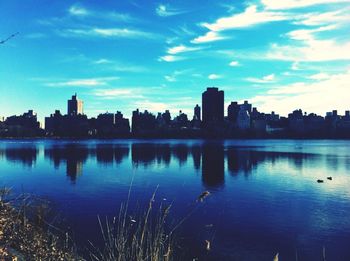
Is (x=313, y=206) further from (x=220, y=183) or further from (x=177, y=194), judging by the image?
(x=220, y=183)

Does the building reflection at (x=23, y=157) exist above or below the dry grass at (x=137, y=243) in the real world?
below

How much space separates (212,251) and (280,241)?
644 centimetres

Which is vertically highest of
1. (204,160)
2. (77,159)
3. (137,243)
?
(137,243)

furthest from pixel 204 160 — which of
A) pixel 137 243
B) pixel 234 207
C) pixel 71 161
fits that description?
pixel 137 243

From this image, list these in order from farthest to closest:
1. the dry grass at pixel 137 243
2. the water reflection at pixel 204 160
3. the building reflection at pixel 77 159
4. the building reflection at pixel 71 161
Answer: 1. the building reflection at pixel 77 159
2. the water reflection at pixel 204 160
3. the building reflection at pixel 71 161
4. the dry grass at pixel 137 243

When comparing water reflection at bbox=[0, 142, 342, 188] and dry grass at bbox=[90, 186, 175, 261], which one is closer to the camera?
dry grass at bbox=[90, 186, 175, 261]

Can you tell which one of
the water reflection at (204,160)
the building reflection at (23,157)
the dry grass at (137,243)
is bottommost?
the water reflection at (204,160)

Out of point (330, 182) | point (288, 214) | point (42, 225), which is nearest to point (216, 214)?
point (288, 214)

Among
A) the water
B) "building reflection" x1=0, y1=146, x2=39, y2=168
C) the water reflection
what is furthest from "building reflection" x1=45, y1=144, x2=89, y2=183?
"building reflection" x1=0, y1=146, x2=39, y2=168

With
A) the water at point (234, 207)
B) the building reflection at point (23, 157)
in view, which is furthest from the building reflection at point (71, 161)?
the building reflection at point (23, 157)

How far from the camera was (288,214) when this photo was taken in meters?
39.0

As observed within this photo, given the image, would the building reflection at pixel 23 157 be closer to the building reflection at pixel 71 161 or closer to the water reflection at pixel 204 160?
the water reflection at pixel 204 160

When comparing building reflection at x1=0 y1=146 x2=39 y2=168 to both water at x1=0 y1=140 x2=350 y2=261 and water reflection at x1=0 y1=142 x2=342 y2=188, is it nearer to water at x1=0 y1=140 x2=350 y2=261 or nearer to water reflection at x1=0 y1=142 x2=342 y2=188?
water reflection at x1=0 y1=142 x2=342 y2=188

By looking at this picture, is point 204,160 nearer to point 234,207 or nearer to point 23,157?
point 23,157
